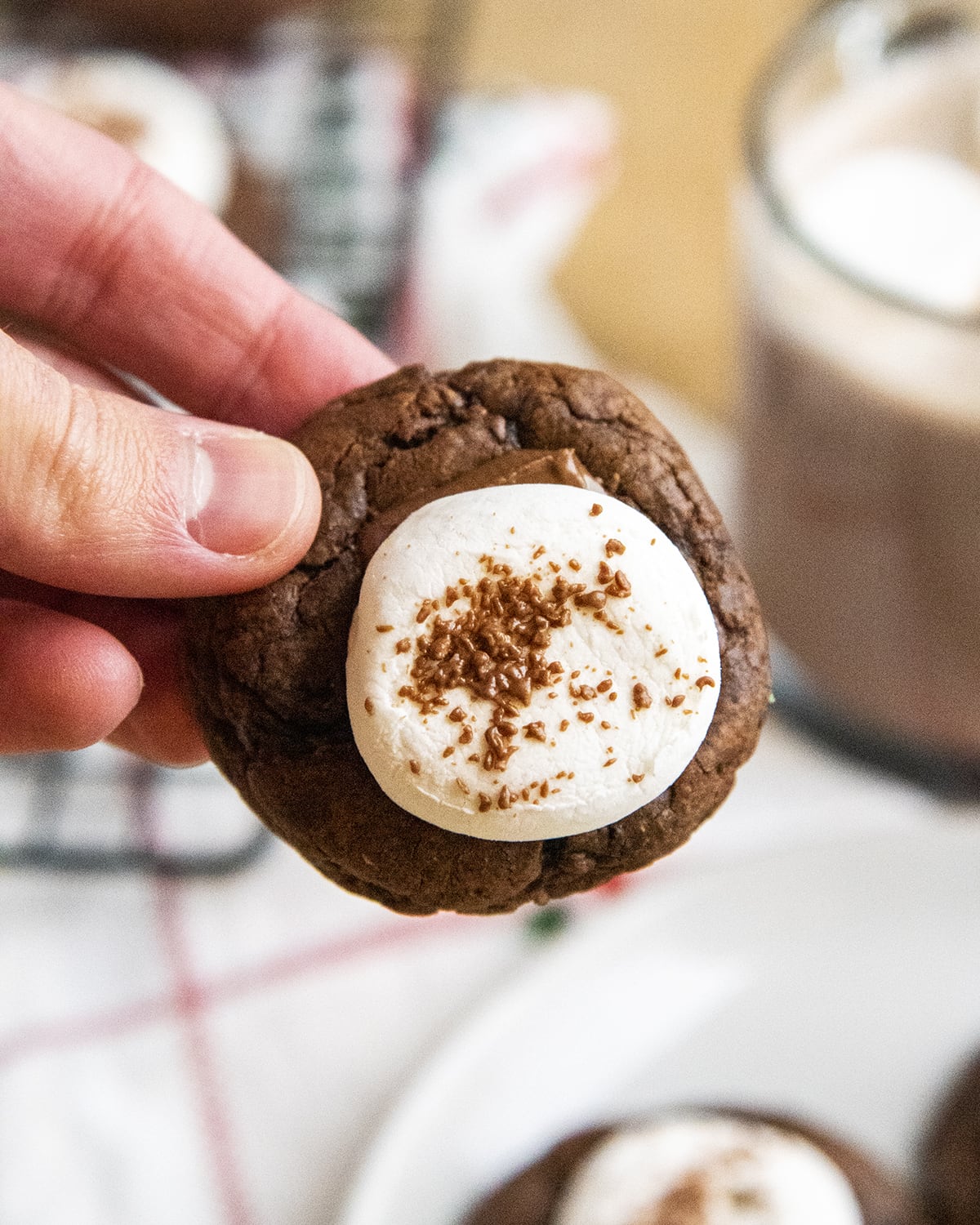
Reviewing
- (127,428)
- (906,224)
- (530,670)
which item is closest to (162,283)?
(127,428)

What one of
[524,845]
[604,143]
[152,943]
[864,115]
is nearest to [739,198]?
[864,115]

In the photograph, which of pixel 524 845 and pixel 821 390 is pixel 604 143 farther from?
pixel 524 845

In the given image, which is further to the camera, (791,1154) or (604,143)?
(604,143)

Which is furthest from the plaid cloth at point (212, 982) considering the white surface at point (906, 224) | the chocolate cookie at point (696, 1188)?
the white surface at point (906, 224)

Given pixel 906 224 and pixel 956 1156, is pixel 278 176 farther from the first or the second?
pixel 956 1156

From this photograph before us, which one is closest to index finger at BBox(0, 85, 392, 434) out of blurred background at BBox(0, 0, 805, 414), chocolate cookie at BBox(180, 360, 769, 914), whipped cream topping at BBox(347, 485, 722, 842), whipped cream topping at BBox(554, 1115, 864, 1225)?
chocolate cookie at BBox(180, 360, 769, 914)

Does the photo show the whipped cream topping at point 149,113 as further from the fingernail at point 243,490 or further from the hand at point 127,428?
the fingernail at point 243,490

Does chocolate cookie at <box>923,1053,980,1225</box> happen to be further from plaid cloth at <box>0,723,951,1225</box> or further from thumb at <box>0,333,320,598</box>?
thumb at <box>0,333,320,598</box>
